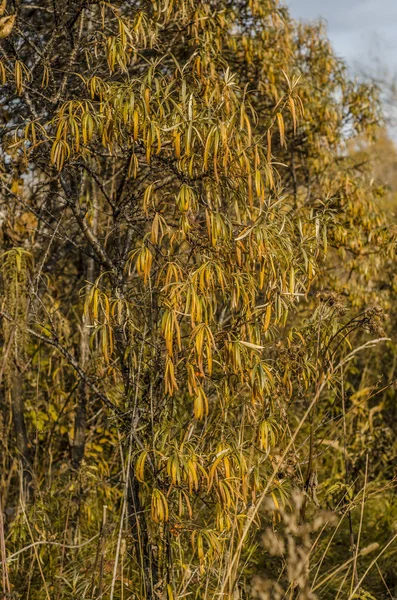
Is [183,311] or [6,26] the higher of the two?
[6,26]

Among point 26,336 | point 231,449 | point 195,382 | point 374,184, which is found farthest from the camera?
point 374,184

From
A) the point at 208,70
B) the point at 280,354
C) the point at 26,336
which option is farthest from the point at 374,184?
the point at 26,336

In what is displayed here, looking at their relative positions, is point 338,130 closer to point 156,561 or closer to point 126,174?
point 126,174

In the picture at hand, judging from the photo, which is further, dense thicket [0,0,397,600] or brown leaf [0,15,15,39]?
dense thicket [0,0,397,600]

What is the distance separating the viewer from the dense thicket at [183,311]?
6.91 ft

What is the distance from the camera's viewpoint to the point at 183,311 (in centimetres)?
219

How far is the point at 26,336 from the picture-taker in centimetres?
292

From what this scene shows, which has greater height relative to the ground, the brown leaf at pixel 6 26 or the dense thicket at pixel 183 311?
the brown leaf at pixel 6 26

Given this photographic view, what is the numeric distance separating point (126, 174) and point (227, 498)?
133cm

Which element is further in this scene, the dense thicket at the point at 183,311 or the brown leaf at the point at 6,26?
the dense thicket at the point at 183,311

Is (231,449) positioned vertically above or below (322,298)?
below

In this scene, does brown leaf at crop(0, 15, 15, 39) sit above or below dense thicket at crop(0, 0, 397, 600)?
above

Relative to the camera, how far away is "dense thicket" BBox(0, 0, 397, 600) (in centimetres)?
211

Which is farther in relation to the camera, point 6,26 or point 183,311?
point 183,311
